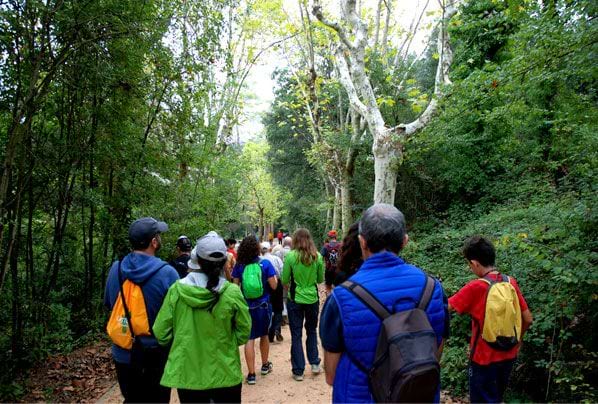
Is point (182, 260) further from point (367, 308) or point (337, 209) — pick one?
point (337, 209)

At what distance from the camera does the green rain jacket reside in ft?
9.45

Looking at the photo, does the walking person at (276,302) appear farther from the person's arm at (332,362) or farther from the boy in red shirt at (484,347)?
the person's arm at (332,362)

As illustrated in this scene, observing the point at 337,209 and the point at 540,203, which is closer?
the point at 540,203

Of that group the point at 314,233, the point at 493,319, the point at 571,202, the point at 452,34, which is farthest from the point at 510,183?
the point at 314,233

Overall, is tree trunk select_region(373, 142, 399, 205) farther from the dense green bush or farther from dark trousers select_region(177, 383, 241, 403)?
dark trousers select_region(177, 383, 241, 403)

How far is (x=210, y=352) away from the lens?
9.62 ft

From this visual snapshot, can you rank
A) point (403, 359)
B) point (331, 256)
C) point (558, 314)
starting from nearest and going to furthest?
point (403, 359)
point (558, 314)
point (331, 256)

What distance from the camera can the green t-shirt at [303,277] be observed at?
5395 millimetres

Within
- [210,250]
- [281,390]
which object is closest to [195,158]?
[281,390]

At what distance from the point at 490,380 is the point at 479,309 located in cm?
60

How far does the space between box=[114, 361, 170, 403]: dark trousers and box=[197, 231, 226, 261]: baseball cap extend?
1.04 m

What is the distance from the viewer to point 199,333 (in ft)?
9.60

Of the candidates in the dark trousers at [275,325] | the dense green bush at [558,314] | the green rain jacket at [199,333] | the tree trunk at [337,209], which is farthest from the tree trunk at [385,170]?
the tree trunk at [337,209]

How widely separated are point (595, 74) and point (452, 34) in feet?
30.3
